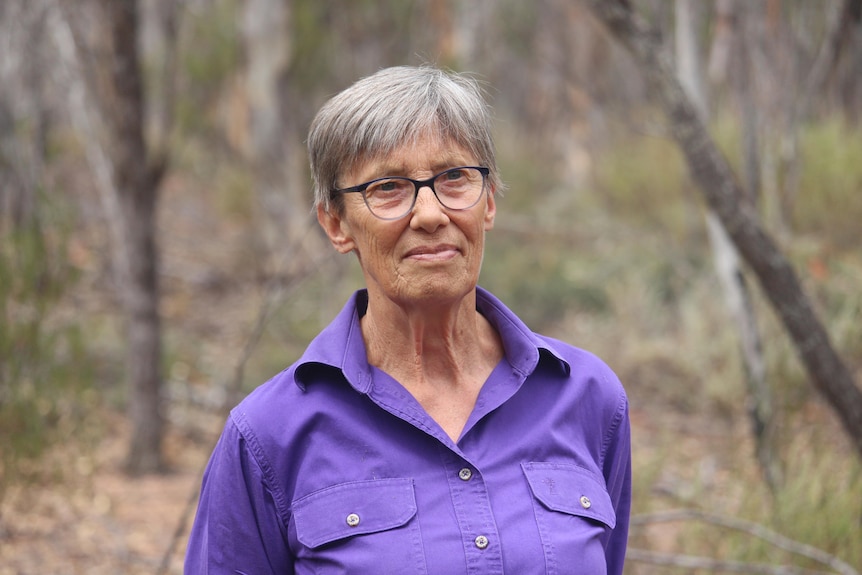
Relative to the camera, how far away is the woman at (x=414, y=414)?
1.64m

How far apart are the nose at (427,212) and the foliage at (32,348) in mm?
3029

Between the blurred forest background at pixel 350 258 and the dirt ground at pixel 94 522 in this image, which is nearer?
the blurred forest background at pixel 350 258

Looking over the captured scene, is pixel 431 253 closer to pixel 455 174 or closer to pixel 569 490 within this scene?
pixel 455 174

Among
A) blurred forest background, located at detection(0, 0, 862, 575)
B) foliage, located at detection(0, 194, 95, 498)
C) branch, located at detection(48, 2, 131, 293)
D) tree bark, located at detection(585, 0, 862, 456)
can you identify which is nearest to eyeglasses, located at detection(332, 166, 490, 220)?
blurred forest background, located at detection(0, 0, 862, 575)

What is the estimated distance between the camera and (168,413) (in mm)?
6789

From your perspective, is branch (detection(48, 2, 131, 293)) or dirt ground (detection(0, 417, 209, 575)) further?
branch (detection(48, 2, 131, 293))

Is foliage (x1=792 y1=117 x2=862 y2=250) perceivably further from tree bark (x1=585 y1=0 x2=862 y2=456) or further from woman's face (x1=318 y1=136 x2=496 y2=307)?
woman's face (x1=318 y1=136 x2=496 y2=307)

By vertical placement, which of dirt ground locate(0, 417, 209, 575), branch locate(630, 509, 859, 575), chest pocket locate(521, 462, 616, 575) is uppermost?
chest pocket locate(521, 462, 616, 575)

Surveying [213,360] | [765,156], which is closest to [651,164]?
[765,156]

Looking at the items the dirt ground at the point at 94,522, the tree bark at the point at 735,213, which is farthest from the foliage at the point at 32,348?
the tree bark at the point at 735,213

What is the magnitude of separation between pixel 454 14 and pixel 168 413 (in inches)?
340

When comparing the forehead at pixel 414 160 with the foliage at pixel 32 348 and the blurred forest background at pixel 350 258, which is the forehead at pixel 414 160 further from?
the foliage at pixel 32 348

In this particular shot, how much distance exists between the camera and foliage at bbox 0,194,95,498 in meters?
4.26

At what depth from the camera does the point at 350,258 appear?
734 cm
